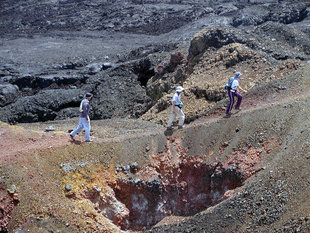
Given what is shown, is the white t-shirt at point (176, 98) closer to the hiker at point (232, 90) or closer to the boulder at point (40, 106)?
the hiker at point (232, 90)

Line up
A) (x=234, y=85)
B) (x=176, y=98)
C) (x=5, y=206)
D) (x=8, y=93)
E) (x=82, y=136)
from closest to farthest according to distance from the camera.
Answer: (x=5, y=206)
(x=176, y=98)
(x=234, y=85)
(x=82, y=136)
(x=8, y=93)

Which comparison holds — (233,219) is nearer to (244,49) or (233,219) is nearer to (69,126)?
(69,126)

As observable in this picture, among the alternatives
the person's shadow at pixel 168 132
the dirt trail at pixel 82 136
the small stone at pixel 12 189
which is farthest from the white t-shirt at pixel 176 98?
the small stone at pixel 12 189

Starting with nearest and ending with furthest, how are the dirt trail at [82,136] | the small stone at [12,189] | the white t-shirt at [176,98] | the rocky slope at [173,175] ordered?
1. the rocky slope at [173,175]
2. the small stone at [12,189]
3. the dirt trail at [82,136]
4. the white t-shirt at [176,98]

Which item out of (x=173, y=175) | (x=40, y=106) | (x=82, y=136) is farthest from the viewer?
(x=40, y=106)

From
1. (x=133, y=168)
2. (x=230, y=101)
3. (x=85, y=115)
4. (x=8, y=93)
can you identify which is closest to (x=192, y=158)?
(x=133, y=168)

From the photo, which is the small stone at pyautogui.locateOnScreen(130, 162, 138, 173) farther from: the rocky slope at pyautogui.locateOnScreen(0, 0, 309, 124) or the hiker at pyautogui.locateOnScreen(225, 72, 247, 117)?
the hiker at pyautogui.locateOnScreen(225, 72, 247, 117)

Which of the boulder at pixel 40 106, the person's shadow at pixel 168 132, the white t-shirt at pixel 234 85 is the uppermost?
the white t-shirt at pixel 234 85

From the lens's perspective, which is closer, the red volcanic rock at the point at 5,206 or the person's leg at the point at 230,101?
the red volcanic rock at the point at 5,206

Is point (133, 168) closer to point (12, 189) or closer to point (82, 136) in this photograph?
point (82, 136)

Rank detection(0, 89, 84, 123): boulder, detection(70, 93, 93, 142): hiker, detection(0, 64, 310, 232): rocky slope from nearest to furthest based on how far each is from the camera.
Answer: detection(0, 64, 310, 232): rocky slope < detection(70, 93, 93, 142): hiker < detection(0, 89, 84, 123): boulder

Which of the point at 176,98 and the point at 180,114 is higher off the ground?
the point at 176,98

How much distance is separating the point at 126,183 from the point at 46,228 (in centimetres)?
395

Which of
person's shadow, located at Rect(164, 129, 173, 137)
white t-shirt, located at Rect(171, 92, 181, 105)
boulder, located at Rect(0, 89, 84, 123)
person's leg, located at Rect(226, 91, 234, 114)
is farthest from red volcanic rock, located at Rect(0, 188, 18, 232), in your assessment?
boulder, located at Rect(0, 89, 84, 123)
